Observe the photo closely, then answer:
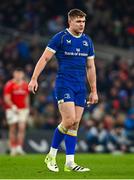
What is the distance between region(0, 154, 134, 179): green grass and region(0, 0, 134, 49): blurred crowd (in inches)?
538

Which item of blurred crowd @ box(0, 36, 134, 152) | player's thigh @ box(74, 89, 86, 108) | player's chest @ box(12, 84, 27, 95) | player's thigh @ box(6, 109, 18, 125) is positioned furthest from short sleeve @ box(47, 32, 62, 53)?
blurred crowd @ box(0, 36, 134, 152)

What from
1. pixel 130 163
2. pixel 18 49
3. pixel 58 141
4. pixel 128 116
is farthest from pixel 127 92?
pixel 58 141

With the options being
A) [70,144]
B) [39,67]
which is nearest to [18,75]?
[70,144]

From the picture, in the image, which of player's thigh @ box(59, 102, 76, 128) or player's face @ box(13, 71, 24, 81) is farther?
player's face @ box(13, 71, 24, 81)

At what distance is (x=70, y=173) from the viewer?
12758mm

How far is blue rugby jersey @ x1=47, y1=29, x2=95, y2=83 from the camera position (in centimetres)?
1294

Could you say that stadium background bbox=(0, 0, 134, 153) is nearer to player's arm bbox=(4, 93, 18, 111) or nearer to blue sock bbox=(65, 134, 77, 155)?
player's arm bbox=(4, 93, 18, 111)

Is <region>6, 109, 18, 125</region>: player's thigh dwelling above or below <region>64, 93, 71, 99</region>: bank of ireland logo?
below

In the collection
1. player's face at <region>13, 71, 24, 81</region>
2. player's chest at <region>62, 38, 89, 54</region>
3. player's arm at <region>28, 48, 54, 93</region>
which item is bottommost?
player's face at <region>13, 71, 24, 81</region>

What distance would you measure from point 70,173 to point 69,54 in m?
1.79

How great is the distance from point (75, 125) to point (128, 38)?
17405 mm

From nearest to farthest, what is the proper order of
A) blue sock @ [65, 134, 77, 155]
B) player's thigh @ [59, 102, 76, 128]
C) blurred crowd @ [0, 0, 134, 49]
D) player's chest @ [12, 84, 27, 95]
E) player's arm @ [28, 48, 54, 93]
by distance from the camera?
player's arm @ [28, 48, 54, 93] → player's thigh @ [59, 102, 76, 128] → blue sock @ [65, 134, 77, 155] → player's chest @ [12, 84, 27, 95] → blurred crowd @ [0, 0, 134, 49]

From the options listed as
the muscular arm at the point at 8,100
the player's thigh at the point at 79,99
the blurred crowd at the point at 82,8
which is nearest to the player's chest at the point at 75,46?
the player's thigh at the point at 79,99

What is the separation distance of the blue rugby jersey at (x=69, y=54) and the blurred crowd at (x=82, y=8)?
16674 mm
